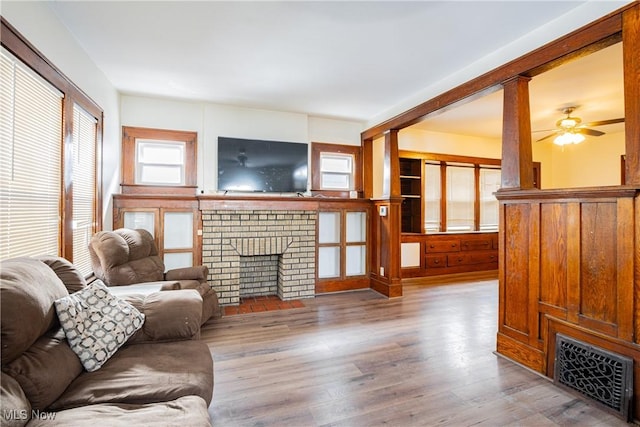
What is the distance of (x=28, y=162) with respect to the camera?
1968mm

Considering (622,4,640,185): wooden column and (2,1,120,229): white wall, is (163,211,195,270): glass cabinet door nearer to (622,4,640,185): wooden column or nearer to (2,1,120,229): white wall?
(2,1,120,229): white wall

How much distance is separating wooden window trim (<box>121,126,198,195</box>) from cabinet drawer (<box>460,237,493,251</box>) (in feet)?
15.6

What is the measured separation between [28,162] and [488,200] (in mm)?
6650

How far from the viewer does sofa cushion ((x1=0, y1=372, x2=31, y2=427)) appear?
3.26 ft

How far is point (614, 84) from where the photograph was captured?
349cm

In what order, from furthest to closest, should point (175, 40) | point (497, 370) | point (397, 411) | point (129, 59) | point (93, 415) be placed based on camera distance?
point (129, 59)
point (175, 40)
point (497, 370)
point (397, 411)
point (93, 415)

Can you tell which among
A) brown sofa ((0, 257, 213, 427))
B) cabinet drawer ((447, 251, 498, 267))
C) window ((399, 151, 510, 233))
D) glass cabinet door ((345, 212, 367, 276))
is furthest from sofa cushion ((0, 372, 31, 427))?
cabinet drawer ((447, 251, 498, 267))

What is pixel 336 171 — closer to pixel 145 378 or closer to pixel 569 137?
pixel 569 137

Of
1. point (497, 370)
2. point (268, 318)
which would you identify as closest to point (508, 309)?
point (497, 370)

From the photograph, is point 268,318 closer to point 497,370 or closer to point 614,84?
point 497,370

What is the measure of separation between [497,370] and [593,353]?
625mm

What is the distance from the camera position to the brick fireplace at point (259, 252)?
12.7 feet

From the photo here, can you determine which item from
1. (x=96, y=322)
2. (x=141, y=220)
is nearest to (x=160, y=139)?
(x=141, y=220)

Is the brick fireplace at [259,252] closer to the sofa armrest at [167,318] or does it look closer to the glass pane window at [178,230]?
the glass pane window at [178,230]
